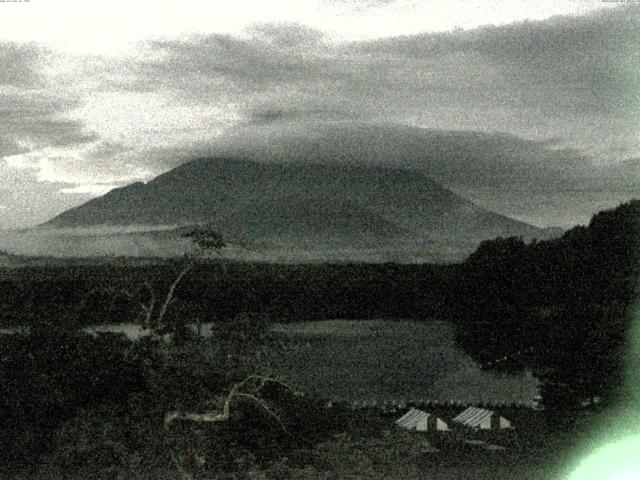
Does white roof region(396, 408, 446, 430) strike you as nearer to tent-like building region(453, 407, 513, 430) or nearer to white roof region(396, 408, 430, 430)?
white roof region(396, 408, 430, 430)

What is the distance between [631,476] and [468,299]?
41.0 metres

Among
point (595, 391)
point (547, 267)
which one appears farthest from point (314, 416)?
point (547, 267)

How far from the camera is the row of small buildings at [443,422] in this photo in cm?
1736

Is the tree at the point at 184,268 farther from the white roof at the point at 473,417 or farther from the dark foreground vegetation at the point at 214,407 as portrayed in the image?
the white roof at the point at 473,417

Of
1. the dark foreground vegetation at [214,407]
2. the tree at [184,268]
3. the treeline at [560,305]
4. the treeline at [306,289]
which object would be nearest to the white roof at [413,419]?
the dark foreground vegetation at [214,407]

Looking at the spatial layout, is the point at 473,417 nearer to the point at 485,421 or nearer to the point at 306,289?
the point at 485,421

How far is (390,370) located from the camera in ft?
115

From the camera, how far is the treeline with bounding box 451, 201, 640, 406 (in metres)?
17.0

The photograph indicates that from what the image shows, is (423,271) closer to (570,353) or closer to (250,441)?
(570,353)

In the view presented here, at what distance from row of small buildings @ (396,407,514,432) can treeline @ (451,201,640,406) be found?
1.27m

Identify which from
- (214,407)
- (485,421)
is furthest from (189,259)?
(485,421)

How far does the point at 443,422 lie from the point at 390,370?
1757 centimetres

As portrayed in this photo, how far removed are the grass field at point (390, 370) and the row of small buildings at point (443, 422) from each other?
3473mm

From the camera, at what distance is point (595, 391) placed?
53.3ft
